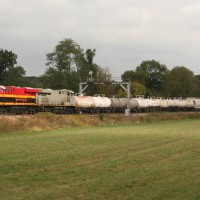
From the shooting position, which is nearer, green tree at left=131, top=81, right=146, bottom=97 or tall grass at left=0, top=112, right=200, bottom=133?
tall grass at left=0, top=112, right=200, bottom=133

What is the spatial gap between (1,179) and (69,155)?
6.15 metres

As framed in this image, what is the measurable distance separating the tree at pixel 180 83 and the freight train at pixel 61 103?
206 ft

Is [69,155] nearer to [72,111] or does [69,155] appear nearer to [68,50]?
[72,111]

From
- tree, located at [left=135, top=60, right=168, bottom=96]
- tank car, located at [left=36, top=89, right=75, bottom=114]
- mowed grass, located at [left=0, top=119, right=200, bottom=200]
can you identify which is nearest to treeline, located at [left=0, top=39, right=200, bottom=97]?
tree, located at [left=135, top=60, right=168, bottom=96]

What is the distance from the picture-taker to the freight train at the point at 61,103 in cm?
4684

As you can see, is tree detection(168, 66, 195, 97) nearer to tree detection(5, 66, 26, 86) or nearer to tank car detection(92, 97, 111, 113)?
tree detection(5, 66, 26, 86)

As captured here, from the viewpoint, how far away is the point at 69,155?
1903 cm

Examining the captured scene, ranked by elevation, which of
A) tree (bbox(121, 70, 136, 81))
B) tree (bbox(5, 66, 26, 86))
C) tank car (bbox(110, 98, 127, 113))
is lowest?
tank car (bbox(110, 98, 127, 113))

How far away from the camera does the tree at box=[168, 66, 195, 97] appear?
146m

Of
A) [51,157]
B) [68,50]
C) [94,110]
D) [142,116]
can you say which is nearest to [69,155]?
[51,157]

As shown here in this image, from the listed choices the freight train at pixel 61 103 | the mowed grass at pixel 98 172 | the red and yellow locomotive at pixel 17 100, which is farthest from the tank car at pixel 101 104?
the mowed grass at pixel 98 172

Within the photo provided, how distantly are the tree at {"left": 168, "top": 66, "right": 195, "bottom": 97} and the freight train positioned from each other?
206 ft

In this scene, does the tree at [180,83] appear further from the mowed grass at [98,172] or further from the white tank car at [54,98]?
the mowed grass at [98,172]

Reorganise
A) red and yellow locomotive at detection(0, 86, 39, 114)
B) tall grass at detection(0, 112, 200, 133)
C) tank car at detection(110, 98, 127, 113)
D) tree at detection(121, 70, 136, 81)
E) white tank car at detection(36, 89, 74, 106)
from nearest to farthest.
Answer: tall grass at detection(0, 112, 200, 133) → red and yellow locomotive at detection(0, 86, 39, 114) → white tank car at detection(36, 89, 74, 106) → tank car at detection(110, 98, 127, 113) → tree at detection(121, 70, 136, 81)
